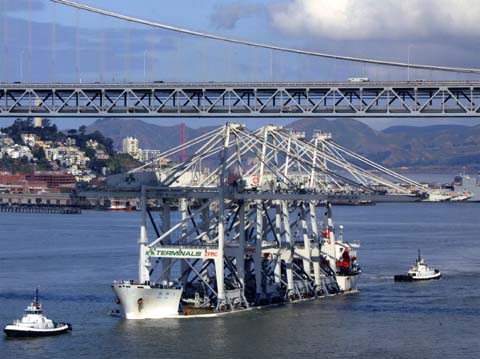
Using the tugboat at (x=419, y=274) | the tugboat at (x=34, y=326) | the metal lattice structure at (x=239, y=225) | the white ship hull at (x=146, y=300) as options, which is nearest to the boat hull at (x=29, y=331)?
the tugboat at (x=34, y=326)

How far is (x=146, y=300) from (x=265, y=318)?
137 inches

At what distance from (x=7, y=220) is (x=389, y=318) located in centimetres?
7549

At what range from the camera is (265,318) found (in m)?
41.3

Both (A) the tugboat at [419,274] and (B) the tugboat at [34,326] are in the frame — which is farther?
(A) the tugboat at [419,274]

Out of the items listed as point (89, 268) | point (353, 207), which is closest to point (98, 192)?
point (89, 268)

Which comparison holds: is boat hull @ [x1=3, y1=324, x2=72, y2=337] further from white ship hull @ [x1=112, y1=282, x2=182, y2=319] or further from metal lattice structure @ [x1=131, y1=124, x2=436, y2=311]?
metal lattice structure @ [x1=131, y1=124, x2=436, y2=311]

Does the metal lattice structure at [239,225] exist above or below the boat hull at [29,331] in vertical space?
above

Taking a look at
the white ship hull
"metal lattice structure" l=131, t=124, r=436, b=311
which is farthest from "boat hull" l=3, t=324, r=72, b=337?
"metal lattice structure" l=131, t=124, r=436, b=311

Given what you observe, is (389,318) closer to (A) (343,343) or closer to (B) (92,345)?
(A) (343,343)

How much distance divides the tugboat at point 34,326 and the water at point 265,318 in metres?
0.39

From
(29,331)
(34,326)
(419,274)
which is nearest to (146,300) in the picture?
→ (34,326)

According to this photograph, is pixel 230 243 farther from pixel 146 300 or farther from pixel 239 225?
pixel 146 300

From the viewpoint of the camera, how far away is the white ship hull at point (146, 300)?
40.8 meters

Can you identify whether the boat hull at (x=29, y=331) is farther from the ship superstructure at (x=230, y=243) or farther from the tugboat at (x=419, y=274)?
the tugboat at (x=419, y=274)
